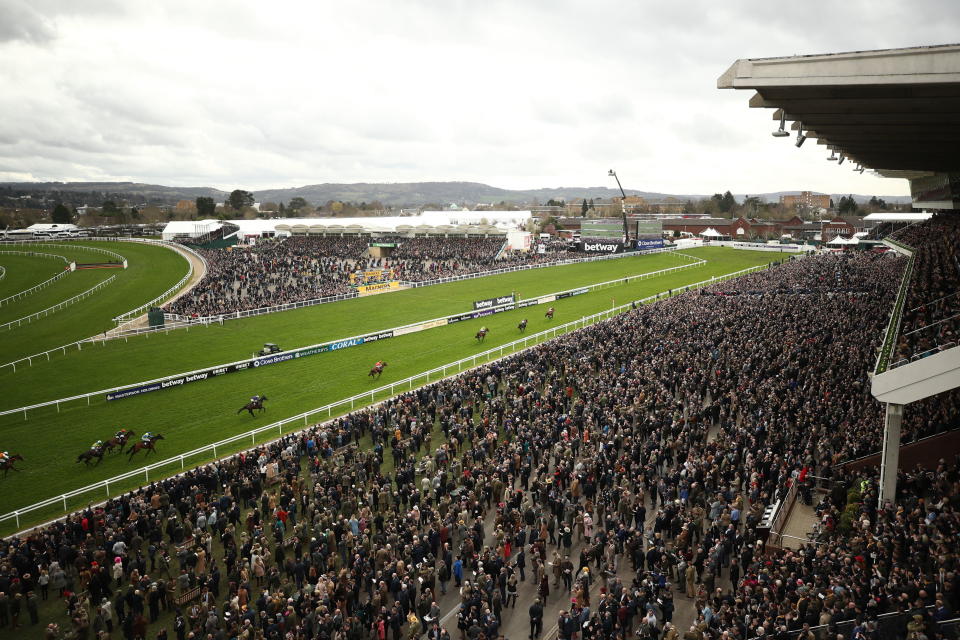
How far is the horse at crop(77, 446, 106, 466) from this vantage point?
1859 centimetres

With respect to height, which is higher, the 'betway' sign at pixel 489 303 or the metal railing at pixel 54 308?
the 'betway' sign at pixel 489 303

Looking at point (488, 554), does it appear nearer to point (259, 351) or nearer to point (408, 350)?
point (408, 350)

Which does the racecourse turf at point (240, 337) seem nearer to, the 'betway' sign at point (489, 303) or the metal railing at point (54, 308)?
the 'betway' sign at point (489, 303)

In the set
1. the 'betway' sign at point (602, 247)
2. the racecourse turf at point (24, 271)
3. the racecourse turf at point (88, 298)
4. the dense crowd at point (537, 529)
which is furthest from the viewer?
the 'betway' sign at point (602, 247)

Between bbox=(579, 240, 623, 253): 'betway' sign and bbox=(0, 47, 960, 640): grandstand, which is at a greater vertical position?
bbox=(579, 240, 623, 253): 'betway' sign

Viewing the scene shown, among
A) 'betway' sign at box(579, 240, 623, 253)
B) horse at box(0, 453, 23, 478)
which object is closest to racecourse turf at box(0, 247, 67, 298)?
horse at box(0, 453, 23, 478)

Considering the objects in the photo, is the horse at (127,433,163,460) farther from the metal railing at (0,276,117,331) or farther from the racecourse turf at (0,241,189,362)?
the metal railing at (0,276,117,331)

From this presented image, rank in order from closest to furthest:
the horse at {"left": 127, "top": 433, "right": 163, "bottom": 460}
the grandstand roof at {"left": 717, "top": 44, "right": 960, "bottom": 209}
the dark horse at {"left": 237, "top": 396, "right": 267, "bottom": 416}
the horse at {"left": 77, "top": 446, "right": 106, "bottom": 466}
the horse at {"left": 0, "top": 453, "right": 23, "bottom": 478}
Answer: the grandstand roof at {"left": 717, "top": 44, "right": 960, "bottom": 209} → the horse at {"left": 0, "top": 453, "right": 23, "bottom": 478} → the horse at {"left": 77, "top": 446, "right": 106, "bottom": 466} → the horse at {"left": 127, "top": 433, "right": 163, "bottom": 460} → the dark horse at {"left": 237, "top": 396, "right": 267, "bottom": 416}

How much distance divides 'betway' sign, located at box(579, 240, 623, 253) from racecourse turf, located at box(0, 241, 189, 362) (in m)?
41.5

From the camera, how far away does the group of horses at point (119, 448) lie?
18.7 meters

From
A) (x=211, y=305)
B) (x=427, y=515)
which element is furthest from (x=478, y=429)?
(x=211, y=305)

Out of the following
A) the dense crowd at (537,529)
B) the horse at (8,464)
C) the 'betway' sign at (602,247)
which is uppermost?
the 'betway' sign at (602,247)

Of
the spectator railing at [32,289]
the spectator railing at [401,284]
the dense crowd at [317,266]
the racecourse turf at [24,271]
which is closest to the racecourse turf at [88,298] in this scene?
the spectator railing at [32,289]

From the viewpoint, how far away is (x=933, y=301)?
48.1ft
